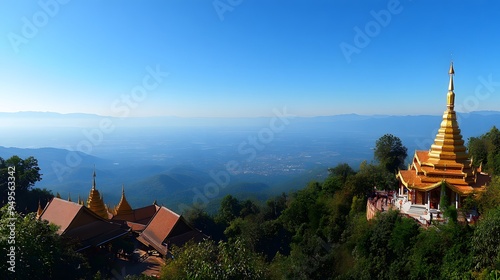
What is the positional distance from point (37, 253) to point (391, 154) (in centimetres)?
2319

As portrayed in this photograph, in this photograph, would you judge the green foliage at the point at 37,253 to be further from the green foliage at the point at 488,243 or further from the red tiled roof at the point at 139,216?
the green foliage at the point at 488,243

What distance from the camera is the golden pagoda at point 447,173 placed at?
12617 mm

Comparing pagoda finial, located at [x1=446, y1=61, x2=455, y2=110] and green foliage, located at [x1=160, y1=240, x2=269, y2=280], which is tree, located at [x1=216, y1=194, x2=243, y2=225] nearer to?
green foliage, located at [x1=160, y1=240, x2=269, y2=280]

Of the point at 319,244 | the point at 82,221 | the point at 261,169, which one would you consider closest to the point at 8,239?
the point at 82,221

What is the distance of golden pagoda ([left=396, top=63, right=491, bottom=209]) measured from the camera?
12.6 meters

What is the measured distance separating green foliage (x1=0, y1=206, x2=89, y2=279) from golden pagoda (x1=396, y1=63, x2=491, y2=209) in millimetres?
12977

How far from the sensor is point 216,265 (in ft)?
30.6

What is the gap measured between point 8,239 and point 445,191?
48.6 ft

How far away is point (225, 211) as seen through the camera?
27.0 m

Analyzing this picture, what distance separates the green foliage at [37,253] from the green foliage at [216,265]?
3722 millimetres

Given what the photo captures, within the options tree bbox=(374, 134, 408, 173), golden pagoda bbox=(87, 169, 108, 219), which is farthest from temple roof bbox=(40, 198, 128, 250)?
tree bbox=(374, 134, 408, 173)

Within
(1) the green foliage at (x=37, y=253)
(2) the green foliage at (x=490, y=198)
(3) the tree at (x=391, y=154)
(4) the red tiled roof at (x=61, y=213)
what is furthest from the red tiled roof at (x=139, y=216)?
(2) the green foliage at (x=490, y=198)

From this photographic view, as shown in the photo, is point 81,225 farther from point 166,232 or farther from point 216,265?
point 216,265

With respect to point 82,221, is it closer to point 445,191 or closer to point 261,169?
point 445,191
